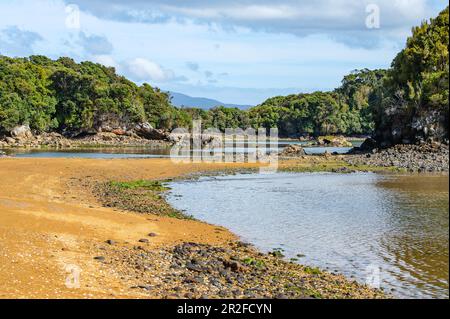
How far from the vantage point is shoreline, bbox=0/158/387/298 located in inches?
578

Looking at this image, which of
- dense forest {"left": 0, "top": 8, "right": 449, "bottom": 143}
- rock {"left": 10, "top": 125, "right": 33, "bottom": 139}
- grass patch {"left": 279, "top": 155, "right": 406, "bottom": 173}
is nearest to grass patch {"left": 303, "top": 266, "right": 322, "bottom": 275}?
grass patch {"left": 279, "top": 155, "right": 406, "bottom": 173}

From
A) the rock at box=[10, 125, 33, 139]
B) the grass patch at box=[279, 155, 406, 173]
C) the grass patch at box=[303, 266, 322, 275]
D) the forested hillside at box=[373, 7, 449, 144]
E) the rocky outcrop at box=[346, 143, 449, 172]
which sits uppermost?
the forested hillside at box=[373, 7, 449, 144]

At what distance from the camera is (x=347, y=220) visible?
1115 inches

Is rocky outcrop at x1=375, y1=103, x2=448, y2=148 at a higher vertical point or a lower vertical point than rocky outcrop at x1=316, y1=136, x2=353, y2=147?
higher

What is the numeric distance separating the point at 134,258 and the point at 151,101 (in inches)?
5342

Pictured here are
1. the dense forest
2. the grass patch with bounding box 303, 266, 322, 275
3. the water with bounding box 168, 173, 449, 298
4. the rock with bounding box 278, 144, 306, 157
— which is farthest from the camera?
the rock with bounding box 278, 144, 306, 157

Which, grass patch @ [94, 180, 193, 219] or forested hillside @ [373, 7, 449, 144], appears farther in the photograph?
forested hillside @ [373, 7, 449, 144]

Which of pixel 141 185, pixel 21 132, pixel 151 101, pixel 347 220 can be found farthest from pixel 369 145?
pixel 151 101

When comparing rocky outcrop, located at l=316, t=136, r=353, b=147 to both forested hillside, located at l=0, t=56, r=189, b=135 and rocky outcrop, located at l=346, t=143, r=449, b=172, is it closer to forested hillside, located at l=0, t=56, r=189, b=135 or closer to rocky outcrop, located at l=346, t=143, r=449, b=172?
forested hillside, located at l=0, t=56, r=189, b=135

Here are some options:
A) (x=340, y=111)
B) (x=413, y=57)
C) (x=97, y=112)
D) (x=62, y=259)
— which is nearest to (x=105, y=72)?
(x=97, y=112)

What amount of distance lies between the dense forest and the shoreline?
171 ft

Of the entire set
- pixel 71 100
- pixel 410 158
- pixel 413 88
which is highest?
pixel 71 100

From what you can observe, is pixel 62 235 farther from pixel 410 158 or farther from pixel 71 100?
pixel 71 100

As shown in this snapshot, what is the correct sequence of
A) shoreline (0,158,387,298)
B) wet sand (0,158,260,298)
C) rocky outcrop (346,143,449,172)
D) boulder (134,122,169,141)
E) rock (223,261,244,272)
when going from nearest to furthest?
wet sand (0,158,260,298)
shoreline (0,158,387,298)
rock (223,261,244,272)
rocky outcrop (346,143,449,172)
boulder (134,122,169,141)
